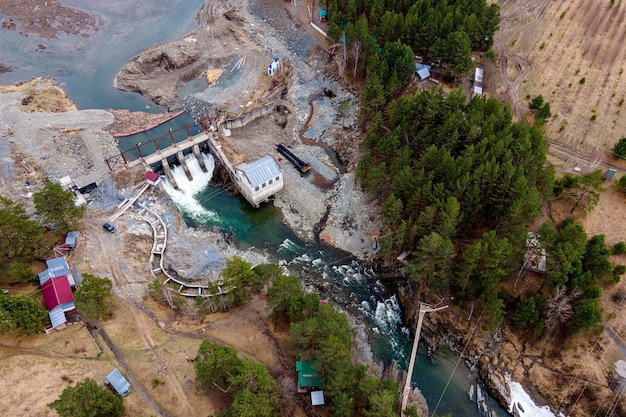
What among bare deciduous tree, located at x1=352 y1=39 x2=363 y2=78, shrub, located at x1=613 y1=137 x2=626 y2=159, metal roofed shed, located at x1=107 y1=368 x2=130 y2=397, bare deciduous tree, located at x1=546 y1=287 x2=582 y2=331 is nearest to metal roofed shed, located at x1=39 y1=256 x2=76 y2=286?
metal roofed shed, located at x1=107 y1=368 x2=130 y2=397

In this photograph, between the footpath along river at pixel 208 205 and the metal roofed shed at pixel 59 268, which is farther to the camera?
the metal roofed shed at pixel 59 268

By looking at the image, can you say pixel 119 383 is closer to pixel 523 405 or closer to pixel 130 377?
pixel 130 377

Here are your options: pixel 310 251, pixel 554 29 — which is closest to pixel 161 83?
pixel 310 251

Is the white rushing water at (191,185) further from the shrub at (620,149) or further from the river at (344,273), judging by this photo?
the shrub at (620,149)

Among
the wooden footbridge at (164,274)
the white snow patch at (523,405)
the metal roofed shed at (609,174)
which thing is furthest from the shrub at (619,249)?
the wooden footbridge at (164,274)

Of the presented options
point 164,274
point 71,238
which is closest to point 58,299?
point 71,238

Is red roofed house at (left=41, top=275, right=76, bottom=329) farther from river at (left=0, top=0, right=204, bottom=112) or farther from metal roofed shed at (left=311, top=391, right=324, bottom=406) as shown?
river at (left=0, top=0, right=204, bottom=112)

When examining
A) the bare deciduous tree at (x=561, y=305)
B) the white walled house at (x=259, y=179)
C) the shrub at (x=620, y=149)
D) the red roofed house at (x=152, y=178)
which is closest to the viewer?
Result: the bare deciduous tree at (x=561, y=305)
